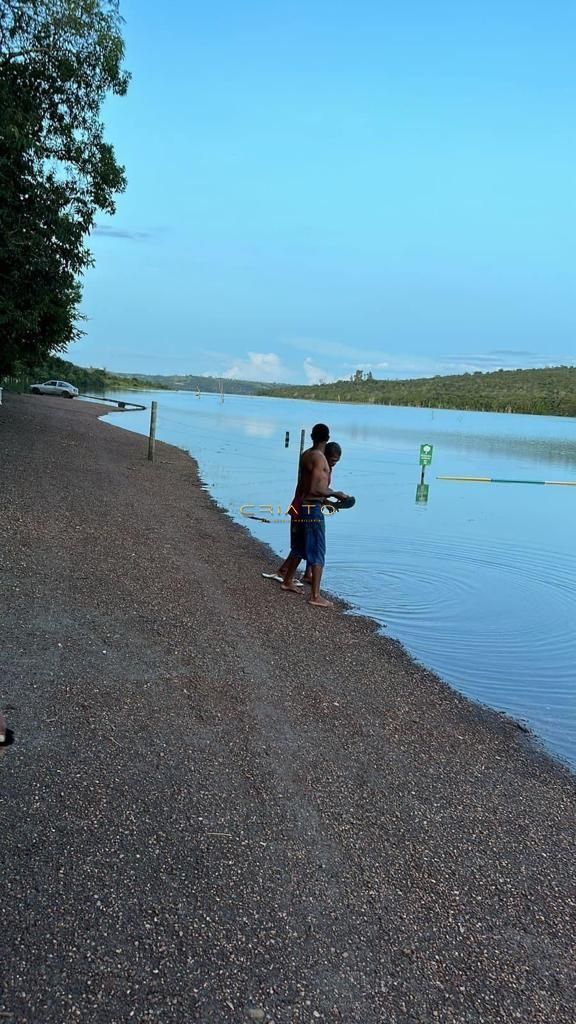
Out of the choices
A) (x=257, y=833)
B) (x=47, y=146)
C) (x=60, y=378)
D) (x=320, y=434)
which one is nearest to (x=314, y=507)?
(x=320, y=434)

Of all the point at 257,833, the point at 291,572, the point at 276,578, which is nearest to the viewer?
the point at 257,833

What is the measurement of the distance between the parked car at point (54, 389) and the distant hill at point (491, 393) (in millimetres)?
98673

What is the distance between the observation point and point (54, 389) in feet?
194

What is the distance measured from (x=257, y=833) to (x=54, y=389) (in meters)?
59.2

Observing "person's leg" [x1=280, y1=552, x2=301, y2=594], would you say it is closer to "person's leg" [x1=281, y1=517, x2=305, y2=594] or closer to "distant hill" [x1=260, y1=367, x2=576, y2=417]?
"person's leg" [x1=281, y1=517, x2=305, y2=594]

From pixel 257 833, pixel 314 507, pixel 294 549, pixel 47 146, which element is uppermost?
pixel 47 146

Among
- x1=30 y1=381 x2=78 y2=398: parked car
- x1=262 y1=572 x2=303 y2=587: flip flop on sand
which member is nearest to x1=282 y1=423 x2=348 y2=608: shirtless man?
x1=262 y1=572 x2=303 y2=587: flip flop on sand

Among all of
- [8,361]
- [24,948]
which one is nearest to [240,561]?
[24,948]

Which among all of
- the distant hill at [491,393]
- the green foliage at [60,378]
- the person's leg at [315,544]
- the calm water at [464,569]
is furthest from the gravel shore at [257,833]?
the distant hill at [491,393]

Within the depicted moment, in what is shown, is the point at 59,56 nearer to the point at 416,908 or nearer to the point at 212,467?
the point at 212,467

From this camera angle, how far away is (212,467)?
98.0ft

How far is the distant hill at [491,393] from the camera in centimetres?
13938

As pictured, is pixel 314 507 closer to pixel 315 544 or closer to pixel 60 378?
pixel 315 544

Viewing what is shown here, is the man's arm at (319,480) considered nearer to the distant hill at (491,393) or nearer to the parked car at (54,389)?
the parked car at (54,389)
